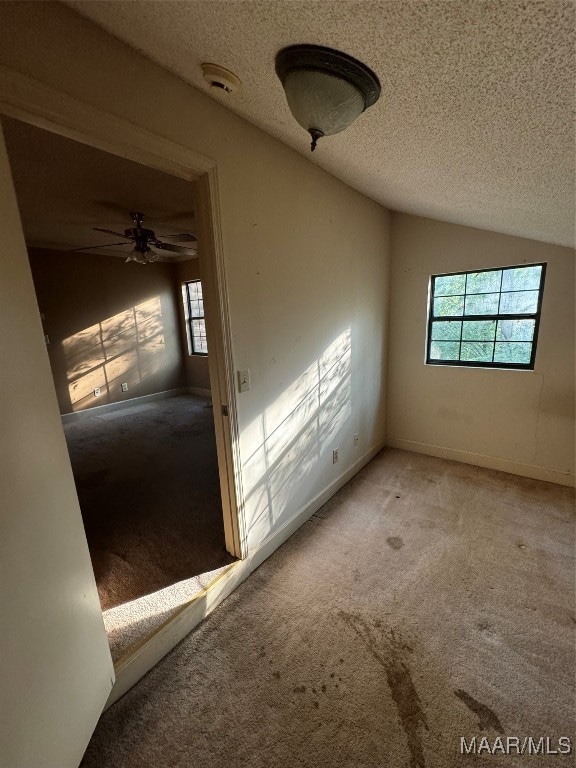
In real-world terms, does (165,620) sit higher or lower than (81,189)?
lower

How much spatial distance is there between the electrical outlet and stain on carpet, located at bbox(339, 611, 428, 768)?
1.32m

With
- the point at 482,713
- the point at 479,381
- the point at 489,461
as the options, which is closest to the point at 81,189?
the point at 479,381

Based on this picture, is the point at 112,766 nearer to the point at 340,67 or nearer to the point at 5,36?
the point at 5,36

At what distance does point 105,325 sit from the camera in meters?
5.24

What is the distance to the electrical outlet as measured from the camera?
171cm

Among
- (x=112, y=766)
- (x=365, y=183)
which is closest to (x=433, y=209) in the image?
(x=365, y=183)

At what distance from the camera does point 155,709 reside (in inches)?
50.3

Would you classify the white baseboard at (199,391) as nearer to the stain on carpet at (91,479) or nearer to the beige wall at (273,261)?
the stain on carpet at (91,479)

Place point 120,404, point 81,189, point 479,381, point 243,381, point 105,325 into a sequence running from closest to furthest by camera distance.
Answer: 1. point 243,381
2. point 81,189
3. point 479,381
4. point 105,325
5. point 120,404

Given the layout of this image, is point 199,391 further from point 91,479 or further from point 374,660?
point 374,660

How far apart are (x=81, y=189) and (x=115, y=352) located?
335 centimetres

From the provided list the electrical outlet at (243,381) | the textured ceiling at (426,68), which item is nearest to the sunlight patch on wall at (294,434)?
the electrical outlet at (243,381)

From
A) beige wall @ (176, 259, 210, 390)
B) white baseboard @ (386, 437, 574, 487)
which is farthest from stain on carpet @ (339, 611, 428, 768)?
beige wall @ (176, 259, 210, 390)

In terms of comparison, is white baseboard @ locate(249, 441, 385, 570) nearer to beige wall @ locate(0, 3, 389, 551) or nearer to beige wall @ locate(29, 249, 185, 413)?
beige wall @ locate(0, 3, 389, 551)
